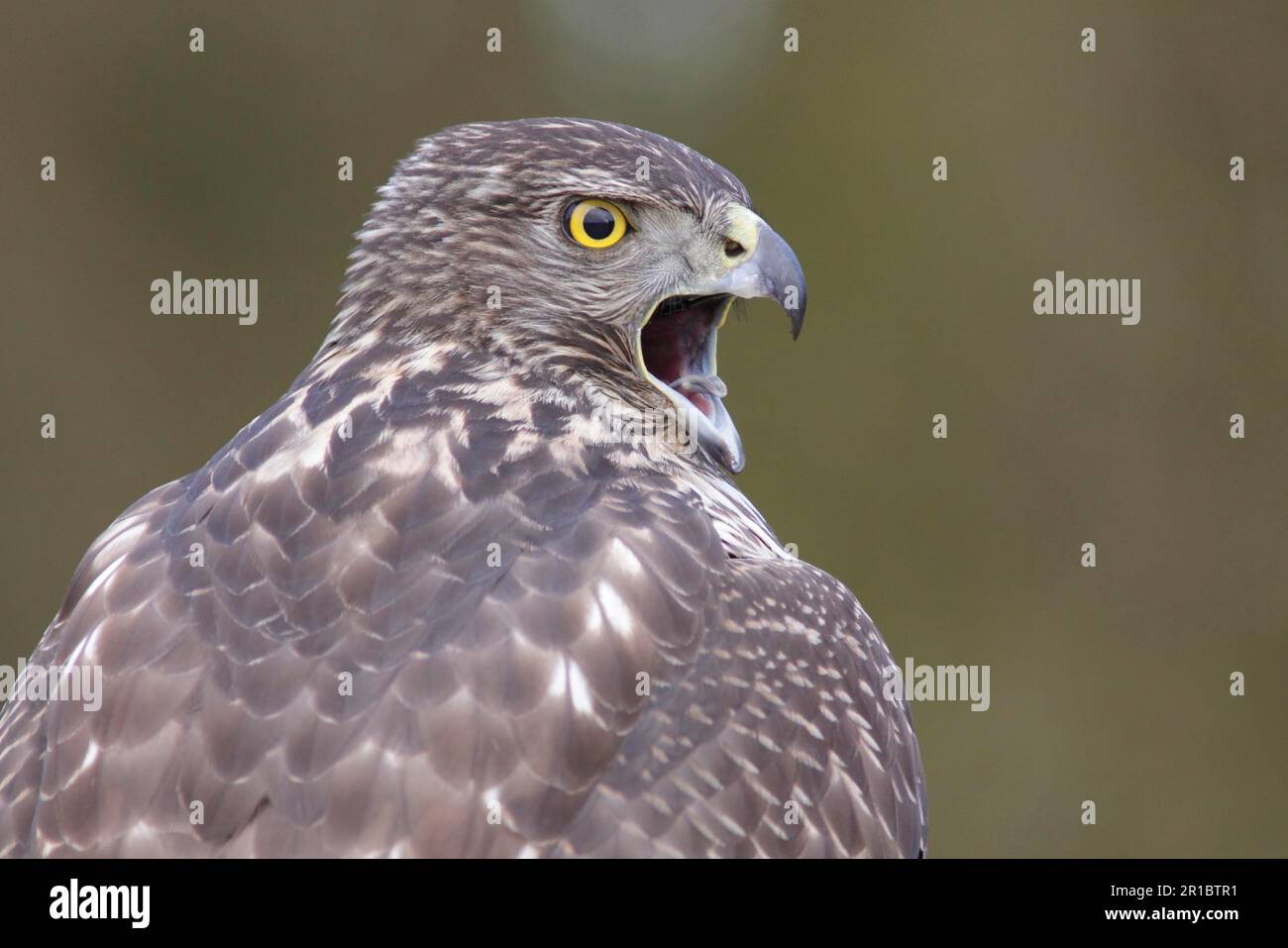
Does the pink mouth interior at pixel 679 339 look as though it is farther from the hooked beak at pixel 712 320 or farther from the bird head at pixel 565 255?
the bird head at pixel 565 255

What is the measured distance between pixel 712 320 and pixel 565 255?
62 centimetres

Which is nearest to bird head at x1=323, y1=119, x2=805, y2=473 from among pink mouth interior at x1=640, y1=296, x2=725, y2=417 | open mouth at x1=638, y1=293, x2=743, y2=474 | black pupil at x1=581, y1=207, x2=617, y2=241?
black pupil at x1=581, y1=207, x2=617, y2=241

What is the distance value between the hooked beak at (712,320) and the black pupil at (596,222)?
226mm

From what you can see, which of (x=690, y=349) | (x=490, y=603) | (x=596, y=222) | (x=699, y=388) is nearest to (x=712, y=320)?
(x=690, y=349)

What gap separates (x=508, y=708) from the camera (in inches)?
121

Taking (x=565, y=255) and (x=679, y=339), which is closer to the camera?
(x=565, y=255)

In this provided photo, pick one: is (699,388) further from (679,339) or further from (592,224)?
(592,224)

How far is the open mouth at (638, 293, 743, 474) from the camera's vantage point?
430 cm

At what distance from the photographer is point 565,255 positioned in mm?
4027

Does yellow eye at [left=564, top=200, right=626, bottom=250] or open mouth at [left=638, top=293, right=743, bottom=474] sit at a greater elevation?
yellow eye at [left=564, top=200, right=626, bottom=250]

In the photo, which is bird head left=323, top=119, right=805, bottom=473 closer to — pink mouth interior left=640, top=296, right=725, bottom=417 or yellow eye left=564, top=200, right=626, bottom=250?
yellow eye left=564, top=200, right=626, bottom=250

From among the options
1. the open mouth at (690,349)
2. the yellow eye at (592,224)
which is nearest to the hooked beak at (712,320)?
the open mouth at (690,349)

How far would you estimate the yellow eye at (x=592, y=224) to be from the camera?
→ 404 cm
